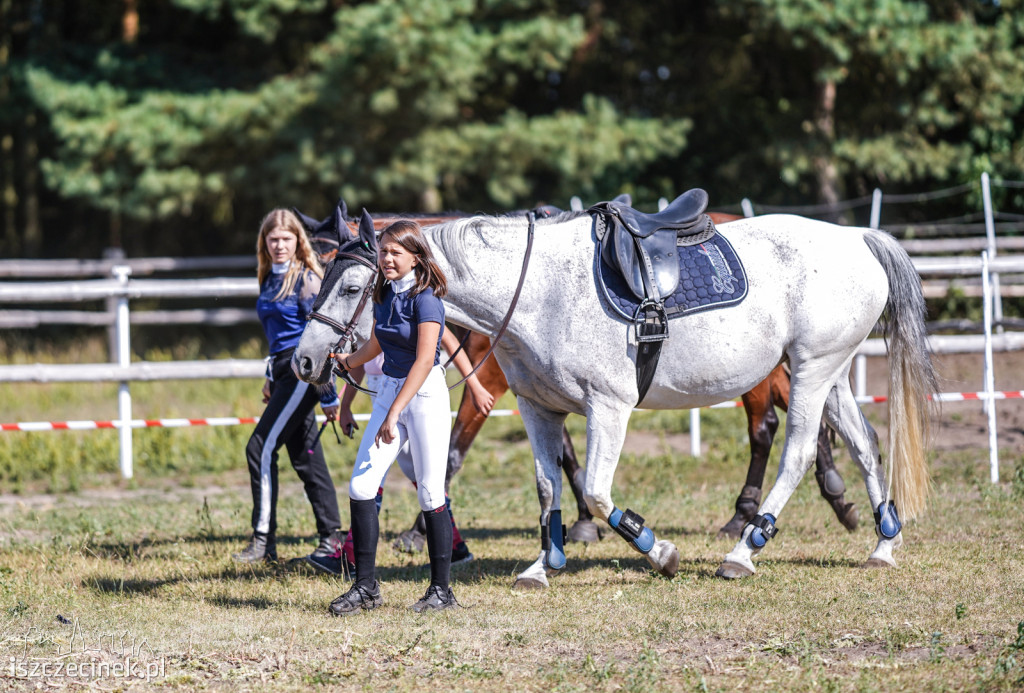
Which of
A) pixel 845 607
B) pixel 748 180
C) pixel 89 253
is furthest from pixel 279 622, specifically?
pixel 89 253

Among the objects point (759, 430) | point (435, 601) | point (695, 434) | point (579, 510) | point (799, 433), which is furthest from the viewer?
point (695, 434)

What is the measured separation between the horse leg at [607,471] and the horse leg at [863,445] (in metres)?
1.44

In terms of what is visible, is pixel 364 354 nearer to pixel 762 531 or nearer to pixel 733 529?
pixel 762 531

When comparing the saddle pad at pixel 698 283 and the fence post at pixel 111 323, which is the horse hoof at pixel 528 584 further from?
the fence post at pixel 111 323

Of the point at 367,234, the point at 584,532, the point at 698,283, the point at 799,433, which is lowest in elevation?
the point at 584,532

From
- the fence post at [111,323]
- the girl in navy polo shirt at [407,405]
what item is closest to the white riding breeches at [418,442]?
the girl in navy polo shirt at [407,405]

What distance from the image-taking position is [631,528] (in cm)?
529

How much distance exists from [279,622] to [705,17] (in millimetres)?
15635

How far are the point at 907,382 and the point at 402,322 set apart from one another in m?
2.99

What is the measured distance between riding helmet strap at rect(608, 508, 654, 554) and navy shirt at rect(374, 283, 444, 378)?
1275 millimetres

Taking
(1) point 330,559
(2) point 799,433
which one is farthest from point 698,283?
(1) point 330,559

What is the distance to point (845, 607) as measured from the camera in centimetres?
493

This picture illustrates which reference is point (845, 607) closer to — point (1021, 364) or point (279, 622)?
point (279, 622)

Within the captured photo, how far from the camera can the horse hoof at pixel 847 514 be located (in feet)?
22.0
